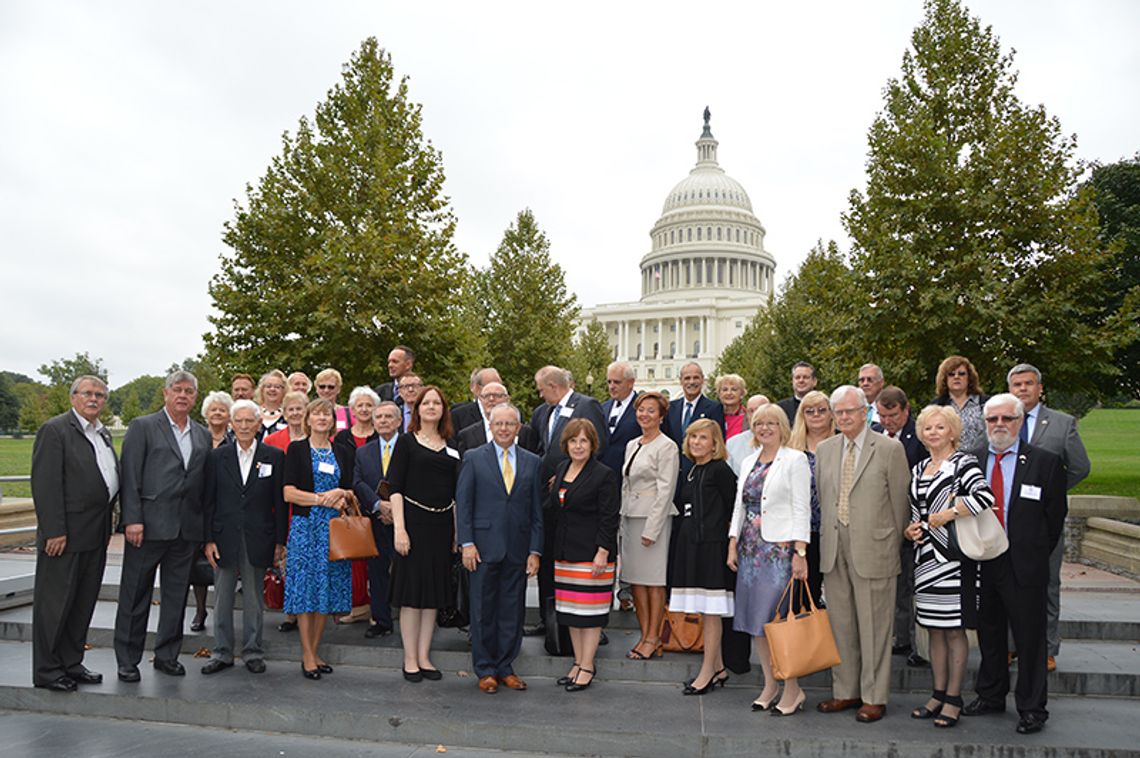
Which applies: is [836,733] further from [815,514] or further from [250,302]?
[250,302]

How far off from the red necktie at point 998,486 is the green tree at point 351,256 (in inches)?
548

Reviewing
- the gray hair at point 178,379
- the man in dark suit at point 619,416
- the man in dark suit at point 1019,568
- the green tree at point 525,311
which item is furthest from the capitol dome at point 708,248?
the gray hair at point 178,379

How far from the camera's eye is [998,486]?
19.6 ft

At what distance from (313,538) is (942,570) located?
484 centimetres

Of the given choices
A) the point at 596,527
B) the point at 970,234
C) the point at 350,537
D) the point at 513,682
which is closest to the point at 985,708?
the point at 596,527

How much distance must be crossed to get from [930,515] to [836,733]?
63.7 inches

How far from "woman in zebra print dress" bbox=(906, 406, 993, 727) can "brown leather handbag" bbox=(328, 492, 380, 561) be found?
Answer: 424 centimetres

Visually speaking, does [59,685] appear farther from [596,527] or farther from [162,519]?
[596,527]

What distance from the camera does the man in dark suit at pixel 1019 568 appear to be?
568 centimetres

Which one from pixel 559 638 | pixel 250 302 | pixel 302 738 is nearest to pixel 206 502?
pixel 302 738

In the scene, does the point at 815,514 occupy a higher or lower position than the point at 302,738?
higher

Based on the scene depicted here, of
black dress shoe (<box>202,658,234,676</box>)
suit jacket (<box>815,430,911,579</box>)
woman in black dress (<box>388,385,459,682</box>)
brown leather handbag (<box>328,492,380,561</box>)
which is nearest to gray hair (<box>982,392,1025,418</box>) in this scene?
suit jacket (<box>815,430,911,579</box>)

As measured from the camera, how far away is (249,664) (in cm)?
684

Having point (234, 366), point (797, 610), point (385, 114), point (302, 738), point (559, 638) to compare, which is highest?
point (385, 114)
